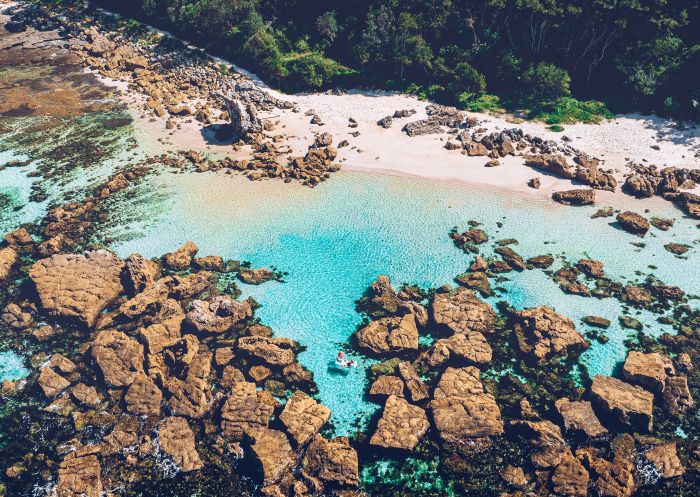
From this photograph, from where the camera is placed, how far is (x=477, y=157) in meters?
52.2

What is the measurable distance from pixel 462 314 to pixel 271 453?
16107mm

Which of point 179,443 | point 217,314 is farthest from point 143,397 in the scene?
point 217,314

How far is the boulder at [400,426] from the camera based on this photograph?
26.6 m

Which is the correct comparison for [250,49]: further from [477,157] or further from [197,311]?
[197,311]

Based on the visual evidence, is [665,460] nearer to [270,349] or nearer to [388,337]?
[388,337]

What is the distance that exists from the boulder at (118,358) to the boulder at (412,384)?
55.8ft

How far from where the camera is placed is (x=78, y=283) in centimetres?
3569

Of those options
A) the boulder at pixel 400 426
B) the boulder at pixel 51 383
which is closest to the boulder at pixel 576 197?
the boulder at pixel 400 426

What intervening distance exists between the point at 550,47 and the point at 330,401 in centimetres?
5376

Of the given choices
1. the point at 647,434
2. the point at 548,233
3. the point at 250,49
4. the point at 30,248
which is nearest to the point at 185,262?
the point at 30,248

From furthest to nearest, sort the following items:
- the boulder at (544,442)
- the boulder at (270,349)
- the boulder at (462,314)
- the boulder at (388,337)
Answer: the boulder at (462,314) → the boulder at (388,337) → the boulder at (270,349) → the boulder at (544,442)

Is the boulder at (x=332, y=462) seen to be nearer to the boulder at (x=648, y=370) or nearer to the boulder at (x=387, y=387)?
the boulder at (x=387, y=387)

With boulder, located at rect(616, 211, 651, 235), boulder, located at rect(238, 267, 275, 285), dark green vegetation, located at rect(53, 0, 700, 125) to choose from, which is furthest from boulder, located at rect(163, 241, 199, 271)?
boulder, located at rect(616, 211, 651, 235)

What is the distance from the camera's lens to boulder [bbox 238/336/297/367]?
31.2 m
